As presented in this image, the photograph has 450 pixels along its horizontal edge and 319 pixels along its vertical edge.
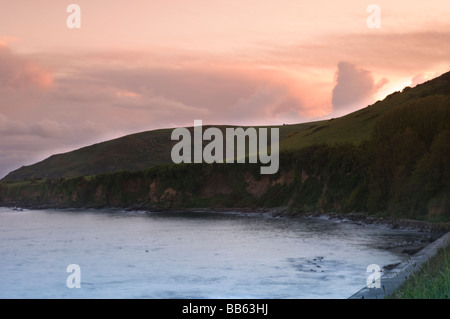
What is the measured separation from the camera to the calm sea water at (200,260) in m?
32.2

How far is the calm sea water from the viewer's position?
3225cm

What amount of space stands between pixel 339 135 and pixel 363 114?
15.3 m

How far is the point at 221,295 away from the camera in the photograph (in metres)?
30.5

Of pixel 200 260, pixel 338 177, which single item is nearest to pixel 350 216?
pixel 338 177

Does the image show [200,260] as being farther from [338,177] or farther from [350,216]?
[338,177]

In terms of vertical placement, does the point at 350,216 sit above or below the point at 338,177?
below

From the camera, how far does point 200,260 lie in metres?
44.2

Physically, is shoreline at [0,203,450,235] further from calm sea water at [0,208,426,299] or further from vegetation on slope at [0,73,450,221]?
calm sea water at [0,208,426,299]

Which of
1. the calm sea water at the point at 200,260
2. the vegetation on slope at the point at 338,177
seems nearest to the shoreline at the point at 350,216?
the vegetation on slope at the point at 338,177

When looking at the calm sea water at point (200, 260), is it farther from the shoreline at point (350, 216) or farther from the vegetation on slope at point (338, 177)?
the vegetation on slope at point (338, 177)

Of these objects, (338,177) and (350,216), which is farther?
(338,177)

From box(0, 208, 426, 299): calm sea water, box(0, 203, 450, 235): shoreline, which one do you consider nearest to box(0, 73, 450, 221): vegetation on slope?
box(0, 203, 450, 235): shoreline
